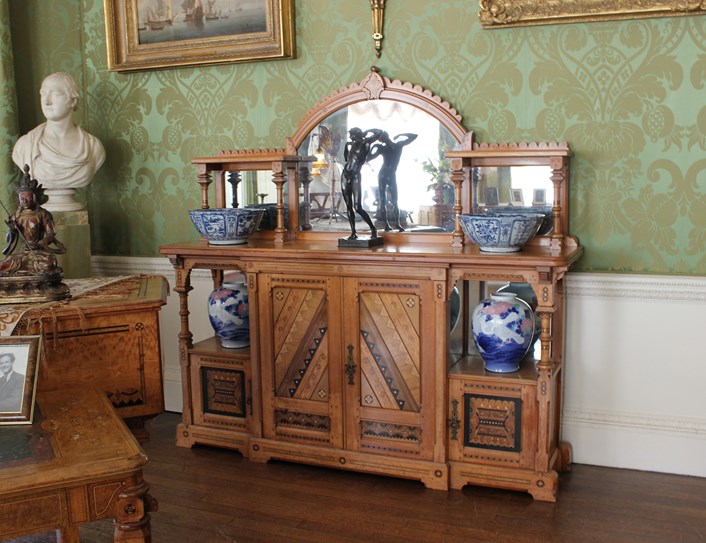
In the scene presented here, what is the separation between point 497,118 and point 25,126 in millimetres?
3031

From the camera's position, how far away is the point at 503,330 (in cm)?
354

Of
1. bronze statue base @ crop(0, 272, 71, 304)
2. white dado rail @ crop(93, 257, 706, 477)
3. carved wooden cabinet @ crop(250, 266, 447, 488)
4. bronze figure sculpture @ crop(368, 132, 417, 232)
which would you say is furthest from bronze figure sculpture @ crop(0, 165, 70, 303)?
white dado rail @ crop(93, 257, 706, 477)

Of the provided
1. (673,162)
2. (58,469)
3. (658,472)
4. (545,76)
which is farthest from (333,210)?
(58,469)

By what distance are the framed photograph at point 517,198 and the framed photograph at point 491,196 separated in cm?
7

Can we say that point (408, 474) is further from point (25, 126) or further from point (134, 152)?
point (25, 126)

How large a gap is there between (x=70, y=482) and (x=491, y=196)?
2490 millimetres

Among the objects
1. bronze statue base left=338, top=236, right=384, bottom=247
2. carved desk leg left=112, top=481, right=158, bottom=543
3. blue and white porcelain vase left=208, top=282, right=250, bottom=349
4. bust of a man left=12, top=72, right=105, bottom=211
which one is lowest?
carved desk leg left=112, top=481, right=158, bottom=543

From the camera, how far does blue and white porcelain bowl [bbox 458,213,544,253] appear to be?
11.2 feet

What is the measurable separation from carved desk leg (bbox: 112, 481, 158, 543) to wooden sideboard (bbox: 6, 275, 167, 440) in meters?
0.82

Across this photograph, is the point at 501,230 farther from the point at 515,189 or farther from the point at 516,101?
the point at 516,101

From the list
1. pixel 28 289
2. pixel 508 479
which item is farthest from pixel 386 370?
pixel 28 289

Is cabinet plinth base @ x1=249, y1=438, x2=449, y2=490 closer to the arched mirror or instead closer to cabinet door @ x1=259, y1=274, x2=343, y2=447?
cabinet door @ x1=259, y1=274, x2=343, y2=447

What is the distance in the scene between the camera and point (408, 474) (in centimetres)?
368

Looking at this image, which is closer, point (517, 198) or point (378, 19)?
point (517, 198)
